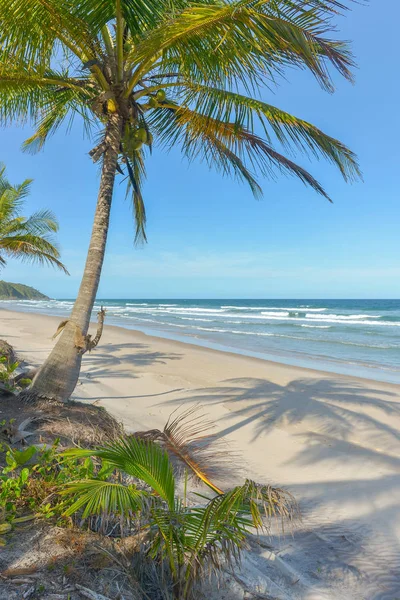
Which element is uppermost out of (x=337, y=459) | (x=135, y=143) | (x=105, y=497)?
(x=135, y=143)

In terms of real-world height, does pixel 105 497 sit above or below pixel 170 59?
below

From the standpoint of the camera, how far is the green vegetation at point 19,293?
78.1 m

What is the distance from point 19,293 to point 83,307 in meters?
96.5

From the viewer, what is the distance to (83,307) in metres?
4.45

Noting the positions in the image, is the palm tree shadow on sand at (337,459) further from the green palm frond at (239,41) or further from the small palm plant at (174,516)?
the green palm frond at (239,41)

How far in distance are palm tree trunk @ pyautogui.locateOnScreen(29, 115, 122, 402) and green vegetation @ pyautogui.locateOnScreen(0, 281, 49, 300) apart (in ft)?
254

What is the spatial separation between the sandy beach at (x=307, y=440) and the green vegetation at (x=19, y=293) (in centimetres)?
7435

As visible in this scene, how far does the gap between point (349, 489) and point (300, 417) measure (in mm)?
2387

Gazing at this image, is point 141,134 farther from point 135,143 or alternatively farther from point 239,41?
point 239,41

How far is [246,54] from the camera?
3371 millimetres

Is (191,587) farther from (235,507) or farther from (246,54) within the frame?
(246,54)

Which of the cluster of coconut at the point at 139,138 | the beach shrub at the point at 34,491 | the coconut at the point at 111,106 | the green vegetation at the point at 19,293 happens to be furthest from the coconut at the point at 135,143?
the green vegetation at the point at 19,293

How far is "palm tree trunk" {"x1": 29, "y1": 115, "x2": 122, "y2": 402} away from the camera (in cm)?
439

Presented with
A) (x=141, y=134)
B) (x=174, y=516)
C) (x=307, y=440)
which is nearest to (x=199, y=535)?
(x=174, y=516)
